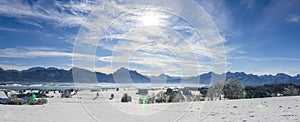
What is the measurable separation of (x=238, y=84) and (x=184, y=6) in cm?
1500

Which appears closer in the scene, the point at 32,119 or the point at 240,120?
the point at 240,120

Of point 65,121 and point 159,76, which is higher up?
point 159,76

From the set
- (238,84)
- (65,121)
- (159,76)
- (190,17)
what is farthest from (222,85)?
(65,121)

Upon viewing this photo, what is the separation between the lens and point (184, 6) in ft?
36.0

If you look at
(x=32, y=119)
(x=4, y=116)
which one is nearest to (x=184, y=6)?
(x=32, y=119)

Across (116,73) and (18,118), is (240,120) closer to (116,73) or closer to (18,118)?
(116,73)

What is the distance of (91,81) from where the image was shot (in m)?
11.2

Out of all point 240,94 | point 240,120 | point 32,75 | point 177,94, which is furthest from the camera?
point 32,75

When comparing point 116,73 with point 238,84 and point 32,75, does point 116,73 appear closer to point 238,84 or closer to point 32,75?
point 238,84

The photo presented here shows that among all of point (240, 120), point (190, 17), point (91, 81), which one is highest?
point (190, 17)

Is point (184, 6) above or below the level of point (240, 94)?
above

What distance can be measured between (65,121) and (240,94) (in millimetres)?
17340

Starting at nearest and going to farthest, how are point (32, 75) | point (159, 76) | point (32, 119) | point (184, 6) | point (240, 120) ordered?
point (240, 120), point (32, 119), point (184, 6), point (159, 76), point (32, 75)

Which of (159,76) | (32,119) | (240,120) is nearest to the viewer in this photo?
(240,120)
